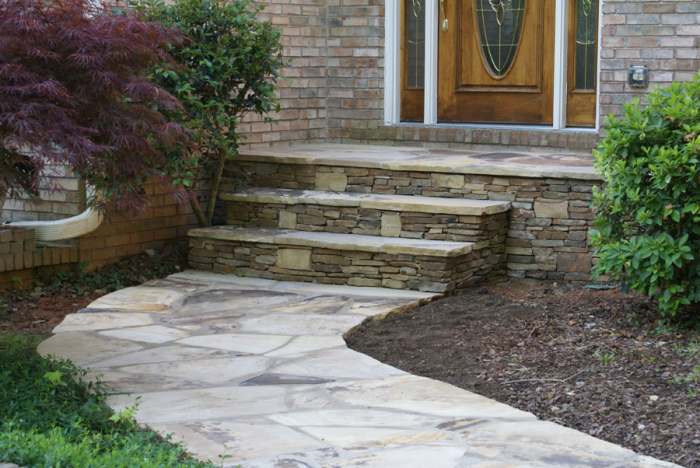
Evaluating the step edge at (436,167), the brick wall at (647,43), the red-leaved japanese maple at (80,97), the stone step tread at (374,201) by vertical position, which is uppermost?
the brick wall at (647,43)

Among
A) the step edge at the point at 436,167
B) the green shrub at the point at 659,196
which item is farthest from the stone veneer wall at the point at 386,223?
the green shrub at the point at 659,196

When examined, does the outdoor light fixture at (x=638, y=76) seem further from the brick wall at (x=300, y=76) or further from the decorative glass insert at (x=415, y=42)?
the brick wall at (x=300, y=76)

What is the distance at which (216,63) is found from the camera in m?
7.27

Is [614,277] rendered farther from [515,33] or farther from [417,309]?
[515,33]

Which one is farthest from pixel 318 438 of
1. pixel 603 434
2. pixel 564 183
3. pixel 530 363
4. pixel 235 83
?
pixel 235 83

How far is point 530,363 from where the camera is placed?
5.16 meters

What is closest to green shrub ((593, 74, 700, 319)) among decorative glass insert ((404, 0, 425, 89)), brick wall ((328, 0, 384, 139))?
decorative glass insert ((404, 0, 425, 89))

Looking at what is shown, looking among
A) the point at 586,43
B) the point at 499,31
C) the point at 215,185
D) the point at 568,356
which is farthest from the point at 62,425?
the point at 499,31

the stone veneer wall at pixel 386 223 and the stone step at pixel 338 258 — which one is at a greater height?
the stone veneer wall at pixel 386 223

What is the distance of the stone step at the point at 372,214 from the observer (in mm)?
6910

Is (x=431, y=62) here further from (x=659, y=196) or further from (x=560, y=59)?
(x=659, y=196)

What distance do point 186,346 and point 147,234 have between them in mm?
2404

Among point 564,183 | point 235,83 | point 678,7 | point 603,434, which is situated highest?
point 678,7

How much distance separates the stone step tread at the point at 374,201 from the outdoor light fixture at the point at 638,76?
67.5 inches
